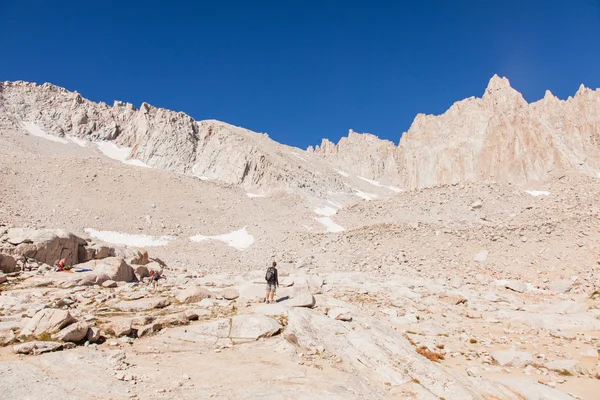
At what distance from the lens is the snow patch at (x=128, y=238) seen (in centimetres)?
4575

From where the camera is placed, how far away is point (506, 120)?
5069 inches

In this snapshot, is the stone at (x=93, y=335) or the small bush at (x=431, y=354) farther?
the small bush at (x=431, y=354)

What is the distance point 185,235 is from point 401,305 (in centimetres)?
3885

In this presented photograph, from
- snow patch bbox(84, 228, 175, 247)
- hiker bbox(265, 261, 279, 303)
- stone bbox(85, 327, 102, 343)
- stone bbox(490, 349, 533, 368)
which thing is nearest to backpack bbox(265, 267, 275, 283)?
hiker bbox(265, 261, 279, 303)

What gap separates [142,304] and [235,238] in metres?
39.4

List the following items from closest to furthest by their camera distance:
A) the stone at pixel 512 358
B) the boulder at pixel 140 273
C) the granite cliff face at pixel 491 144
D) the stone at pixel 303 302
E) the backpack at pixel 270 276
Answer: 1. the stone at pixel 512 358
2. the stone at pixel 303 302
3. the backpack at pixel 270 276
4. the boulder at pixel 140 273
5. the granite cliff face at pixel 491 144

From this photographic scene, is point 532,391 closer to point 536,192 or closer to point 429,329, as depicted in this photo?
point 429,329

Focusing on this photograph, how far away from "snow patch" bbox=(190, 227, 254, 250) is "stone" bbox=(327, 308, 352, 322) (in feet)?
119

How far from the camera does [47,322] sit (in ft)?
30.0

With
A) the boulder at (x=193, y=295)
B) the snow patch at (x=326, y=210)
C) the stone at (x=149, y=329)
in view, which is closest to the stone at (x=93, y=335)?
the stone at (x=149, y=329)

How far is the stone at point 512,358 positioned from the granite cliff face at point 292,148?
8022cm

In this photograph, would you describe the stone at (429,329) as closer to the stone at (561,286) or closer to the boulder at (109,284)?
the boulder at (109,284)

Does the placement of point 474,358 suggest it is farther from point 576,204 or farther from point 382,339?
point 576,204

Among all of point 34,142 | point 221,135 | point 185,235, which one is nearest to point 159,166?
point 221,135
